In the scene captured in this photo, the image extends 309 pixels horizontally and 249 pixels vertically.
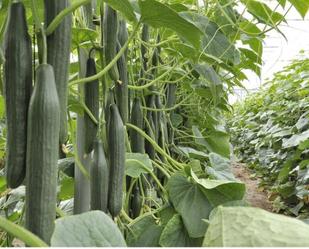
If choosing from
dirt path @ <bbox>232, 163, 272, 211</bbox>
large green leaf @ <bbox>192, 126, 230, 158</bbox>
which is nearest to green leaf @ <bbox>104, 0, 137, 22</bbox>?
large green leaf @ <bbox>192, 126, 230, 158</bbox>

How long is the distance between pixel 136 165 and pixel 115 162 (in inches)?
12.3

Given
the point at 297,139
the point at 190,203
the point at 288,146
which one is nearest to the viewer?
the point at 190,203

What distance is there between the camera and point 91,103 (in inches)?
34.8

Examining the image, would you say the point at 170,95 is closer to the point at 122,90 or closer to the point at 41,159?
the point at 122,90

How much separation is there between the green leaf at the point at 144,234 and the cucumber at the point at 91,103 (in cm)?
34

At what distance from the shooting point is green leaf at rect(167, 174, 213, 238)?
1103 millimetres

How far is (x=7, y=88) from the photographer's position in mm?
608

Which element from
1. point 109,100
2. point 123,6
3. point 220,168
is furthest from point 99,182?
point 220,168

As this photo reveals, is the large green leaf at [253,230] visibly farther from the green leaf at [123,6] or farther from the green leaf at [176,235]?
the green leaf at [176,235]

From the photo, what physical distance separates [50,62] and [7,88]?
0.21ft

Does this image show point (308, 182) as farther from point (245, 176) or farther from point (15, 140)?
point (245, 176)

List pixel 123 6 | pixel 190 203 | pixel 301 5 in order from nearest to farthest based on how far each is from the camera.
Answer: pixel 123 6 → pixel 190 203 → pixel 301 5

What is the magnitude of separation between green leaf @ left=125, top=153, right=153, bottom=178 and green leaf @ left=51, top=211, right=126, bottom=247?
0.66 metres

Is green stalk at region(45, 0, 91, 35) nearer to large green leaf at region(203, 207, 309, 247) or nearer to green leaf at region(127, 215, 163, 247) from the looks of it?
large green leaf at region(203, 207, 309, 247)
